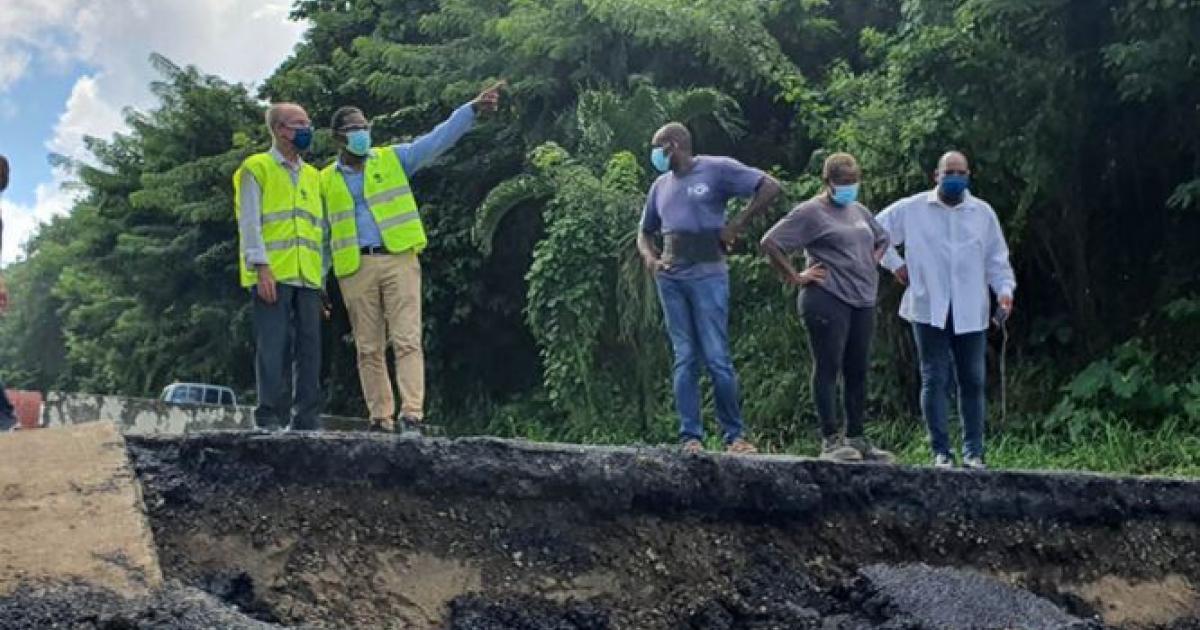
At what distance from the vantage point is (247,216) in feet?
19.6

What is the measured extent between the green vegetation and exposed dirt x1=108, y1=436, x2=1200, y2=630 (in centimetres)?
369

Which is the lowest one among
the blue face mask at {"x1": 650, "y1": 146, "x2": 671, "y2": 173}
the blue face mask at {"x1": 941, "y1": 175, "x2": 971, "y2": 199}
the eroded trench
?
the eroded trench

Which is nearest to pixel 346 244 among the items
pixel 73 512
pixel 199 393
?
pixel 73 512

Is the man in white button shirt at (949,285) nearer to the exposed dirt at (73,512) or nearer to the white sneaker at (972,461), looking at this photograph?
the white sneaker at (972,461)

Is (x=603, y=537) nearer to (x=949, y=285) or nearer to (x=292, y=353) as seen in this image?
(x=292, y=353)

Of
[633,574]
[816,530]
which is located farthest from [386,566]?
[816,530]

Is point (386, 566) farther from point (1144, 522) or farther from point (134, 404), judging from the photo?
point (134, 404)

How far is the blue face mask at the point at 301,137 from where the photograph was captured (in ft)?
20.1

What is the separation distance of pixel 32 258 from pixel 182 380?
774 inches

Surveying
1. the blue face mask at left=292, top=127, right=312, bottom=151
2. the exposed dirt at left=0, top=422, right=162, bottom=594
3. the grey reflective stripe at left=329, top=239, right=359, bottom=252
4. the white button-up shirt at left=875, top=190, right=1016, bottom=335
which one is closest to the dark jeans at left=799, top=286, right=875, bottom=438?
the white button-up shirt at left=875, top=190, right=1016, bottom=335

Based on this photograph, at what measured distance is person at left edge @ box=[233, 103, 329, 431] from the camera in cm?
595

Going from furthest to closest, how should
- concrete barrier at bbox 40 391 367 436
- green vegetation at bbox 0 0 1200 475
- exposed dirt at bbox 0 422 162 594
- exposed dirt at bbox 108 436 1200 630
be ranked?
concrete barrier at bbox 40 391 367 436
green vegetation at bbox 0 0 1200 475
exposed dirt at bbox 108 436 1200 630
exposed dirt at bbox 0 422 162 594

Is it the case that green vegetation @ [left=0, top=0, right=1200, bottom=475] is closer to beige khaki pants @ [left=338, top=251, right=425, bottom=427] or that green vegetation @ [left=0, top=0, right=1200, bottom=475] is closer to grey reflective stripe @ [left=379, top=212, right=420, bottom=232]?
beige khaki pants @ [left=338, top=251, right=425, bottom=427]

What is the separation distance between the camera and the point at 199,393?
17.8 meters
